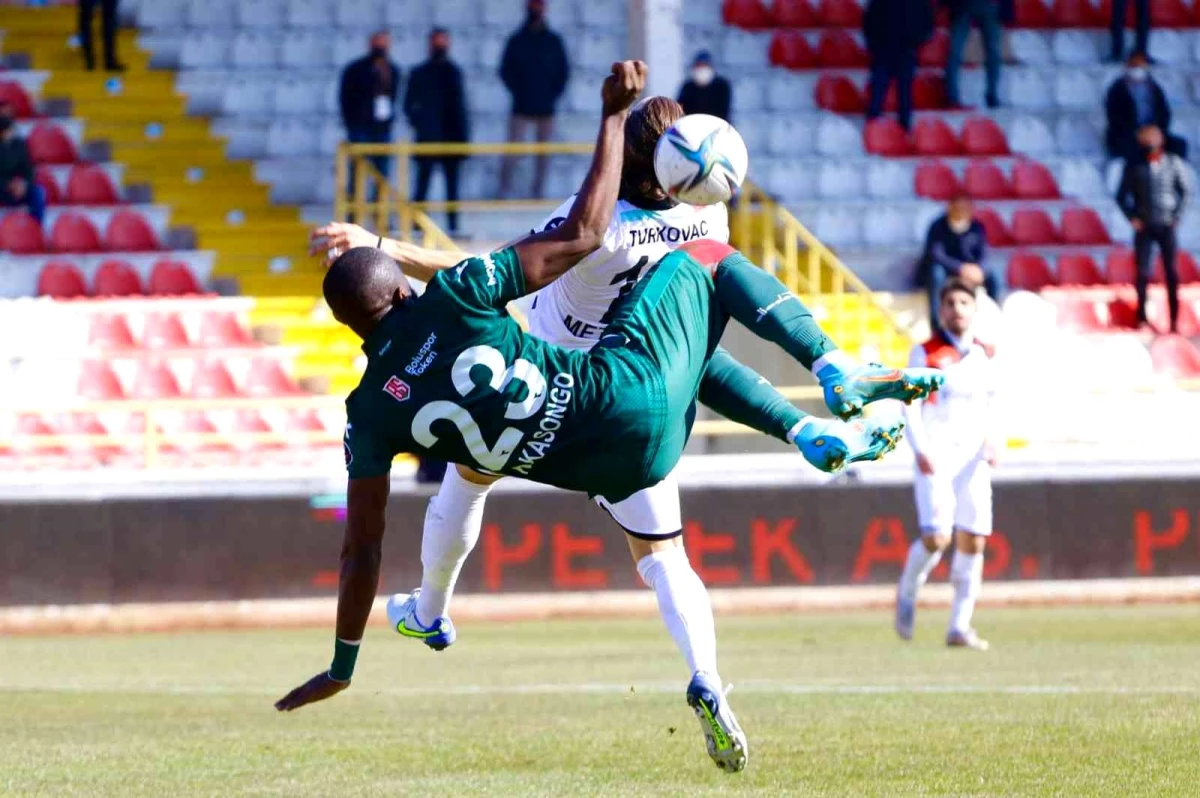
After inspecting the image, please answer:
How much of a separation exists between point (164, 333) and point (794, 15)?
9678 mm

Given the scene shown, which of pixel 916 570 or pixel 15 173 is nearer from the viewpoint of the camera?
pixel 916 570

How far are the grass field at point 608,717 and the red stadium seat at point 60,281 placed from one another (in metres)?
7.25

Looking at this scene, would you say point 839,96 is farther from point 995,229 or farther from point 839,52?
point 995,229

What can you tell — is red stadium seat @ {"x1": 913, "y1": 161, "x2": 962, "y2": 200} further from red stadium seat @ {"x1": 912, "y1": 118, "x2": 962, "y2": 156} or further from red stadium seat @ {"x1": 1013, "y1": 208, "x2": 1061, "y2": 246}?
red stadium seat @ {"x1": 1013, "y1": 208, "x2": 1061, "y2": 246}

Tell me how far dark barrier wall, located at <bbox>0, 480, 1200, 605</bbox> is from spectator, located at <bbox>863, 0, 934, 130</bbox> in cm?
813

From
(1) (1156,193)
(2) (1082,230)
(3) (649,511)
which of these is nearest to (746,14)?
(2) (1082,230)

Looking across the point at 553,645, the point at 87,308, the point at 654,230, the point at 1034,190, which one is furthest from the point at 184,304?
the point at 654,230

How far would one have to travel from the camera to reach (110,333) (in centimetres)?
2117

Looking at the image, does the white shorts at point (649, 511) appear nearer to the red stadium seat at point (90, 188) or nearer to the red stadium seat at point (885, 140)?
the red stadium seat at point (90, 188)

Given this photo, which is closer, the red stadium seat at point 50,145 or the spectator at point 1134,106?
the red stadium seat at point 50,145

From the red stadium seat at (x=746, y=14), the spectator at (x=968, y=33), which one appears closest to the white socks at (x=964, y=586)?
the spectator at (x=968, y=33)

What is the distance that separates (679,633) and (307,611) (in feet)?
32.4

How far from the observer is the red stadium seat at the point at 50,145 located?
2384 centimetres

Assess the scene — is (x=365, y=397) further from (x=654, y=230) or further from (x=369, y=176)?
(x=369, y=176)
